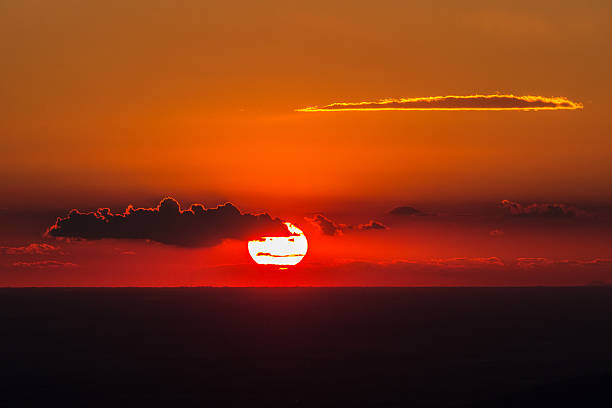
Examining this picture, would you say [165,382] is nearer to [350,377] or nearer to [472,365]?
[350,377]

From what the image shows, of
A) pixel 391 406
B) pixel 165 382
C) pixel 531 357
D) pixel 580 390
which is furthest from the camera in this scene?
pixel 531 357

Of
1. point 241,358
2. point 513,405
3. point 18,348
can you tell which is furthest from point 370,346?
point 513,405

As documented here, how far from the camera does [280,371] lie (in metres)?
126

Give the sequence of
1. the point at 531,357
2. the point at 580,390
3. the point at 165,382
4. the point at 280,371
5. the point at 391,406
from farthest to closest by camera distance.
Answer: the point at 531,357 < the point at 280,371 < the point at 165,382 < the point at 391,406 < the point at 580,390

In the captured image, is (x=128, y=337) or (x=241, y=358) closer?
(x=241, y=358)

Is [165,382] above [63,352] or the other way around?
the other way around

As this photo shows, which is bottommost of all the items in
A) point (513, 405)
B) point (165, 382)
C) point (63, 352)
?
point (513, 405)

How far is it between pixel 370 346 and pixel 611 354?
152 feet

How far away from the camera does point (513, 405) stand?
266ft

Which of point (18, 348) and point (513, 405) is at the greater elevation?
point (18, 348)

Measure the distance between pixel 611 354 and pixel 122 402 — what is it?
87923 mm

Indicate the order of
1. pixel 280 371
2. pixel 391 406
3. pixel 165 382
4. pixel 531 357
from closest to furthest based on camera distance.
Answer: pixel 391 406
pixel 165 382
pixel 280 371
pixel 531 357

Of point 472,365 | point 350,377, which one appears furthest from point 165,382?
point 472,365

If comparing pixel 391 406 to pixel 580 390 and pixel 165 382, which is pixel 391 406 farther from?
pixel 165 382
